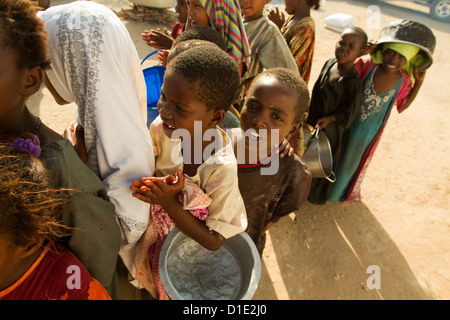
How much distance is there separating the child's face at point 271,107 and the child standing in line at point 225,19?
0.65 metres

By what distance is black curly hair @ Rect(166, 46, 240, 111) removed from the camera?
117cm

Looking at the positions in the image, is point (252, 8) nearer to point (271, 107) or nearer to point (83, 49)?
A: point (271, 107)

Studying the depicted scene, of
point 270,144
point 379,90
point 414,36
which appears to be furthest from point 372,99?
point 270,144

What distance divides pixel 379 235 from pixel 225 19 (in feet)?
7.40

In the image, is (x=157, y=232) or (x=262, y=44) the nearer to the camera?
(x=157, y=232)

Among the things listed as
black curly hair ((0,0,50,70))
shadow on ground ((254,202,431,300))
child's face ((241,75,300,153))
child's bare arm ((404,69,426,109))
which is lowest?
shadow on ground ((254,202,431,300))

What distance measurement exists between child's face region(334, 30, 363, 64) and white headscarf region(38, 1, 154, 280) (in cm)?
188

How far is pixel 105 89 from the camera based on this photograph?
0.99 m

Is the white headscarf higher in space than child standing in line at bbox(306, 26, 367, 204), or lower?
higher

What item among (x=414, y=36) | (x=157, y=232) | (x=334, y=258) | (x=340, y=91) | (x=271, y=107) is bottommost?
(x=334, y=258)

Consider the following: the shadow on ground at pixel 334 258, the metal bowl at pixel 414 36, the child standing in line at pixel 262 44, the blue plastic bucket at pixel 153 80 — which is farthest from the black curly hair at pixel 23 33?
the metal bowl at pixel 414 36

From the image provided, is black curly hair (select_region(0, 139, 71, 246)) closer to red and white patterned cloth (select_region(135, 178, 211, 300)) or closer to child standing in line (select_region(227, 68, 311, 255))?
red and white patterned cloth (select_region(135, 178, 211, 300))

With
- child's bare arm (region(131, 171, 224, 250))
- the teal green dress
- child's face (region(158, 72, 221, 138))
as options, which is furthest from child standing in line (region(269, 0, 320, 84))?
child's bare arm (region(131, 171, 224, 250))

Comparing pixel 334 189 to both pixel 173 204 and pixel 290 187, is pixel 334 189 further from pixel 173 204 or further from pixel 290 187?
pixel 173 204
